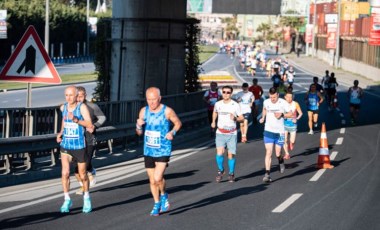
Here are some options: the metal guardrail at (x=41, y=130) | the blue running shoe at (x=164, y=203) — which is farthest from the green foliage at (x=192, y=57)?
the blue running shoe at (x=164, y=203)

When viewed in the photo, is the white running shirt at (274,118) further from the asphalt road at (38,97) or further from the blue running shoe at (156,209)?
the asphalt road at (38,97)

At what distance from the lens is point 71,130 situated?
12.8 m

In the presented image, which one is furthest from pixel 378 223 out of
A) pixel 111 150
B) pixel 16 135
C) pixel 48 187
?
pixel 111 150

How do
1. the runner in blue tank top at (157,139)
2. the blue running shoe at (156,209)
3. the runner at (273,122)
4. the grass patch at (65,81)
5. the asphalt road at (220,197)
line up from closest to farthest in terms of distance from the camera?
A: the asphalt road at (220,197) < the runner in blue tank top at (157,139) < the blue running shoe at (156,209) < the runner at (273,122) < the grass patch at (65,81)

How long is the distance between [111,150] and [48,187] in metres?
4.93

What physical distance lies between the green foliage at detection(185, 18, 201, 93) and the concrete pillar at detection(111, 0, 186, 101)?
386 centimetres

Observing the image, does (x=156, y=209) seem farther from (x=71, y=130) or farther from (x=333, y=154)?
(x=333, y=154)

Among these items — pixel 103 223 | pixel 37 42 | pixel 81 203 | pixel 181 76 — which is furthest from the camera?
pixel 181 76

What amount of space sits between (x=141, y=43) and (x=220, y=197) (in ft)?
38.3

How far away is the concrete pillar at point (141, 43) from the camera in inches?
1012

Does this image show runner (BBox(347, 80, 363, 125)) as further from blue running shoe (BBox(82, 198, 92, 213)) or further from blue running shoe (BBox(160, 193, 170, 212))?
blue running shoe (BBox(82, 198, 92, 213))

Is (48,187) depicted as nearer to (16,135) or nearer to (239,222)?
(16,135)

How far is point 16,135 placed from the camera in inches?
693

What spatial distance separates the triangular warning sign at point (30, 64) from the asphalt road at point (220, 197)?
187 cm
